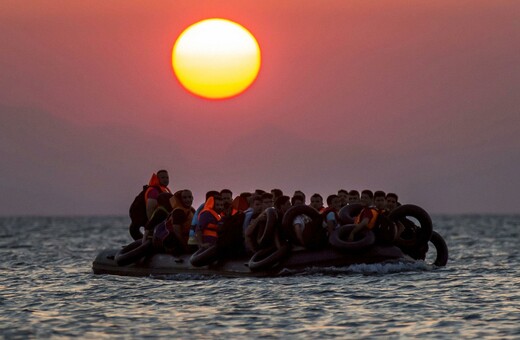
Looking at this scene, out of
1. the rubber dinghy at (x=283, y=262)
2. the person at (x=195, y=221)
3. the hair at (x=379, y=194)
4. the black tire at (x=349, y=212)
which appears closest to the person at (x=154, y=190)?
the rubber dinghy at (x=283, y=262)

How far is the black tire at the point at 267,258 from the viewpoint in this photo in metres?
25.2

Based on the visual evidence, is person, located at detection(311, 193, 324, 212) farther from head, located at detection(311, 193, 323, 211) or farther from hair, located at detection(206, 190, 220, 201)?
hair, located at detection(206, 190, 220, 201)

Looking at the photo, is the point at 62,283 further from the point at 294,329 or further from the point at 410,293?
the point at 294,329

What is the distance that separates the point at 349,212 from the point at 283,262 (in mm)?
1904

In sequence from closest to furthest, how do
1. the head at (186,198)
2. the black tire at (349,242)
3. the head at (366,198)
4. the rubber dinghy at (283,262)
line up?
the black tire at (349,242) → the rubber dinghy at (283,262) → the head at (366,198) → the head at (186,198)

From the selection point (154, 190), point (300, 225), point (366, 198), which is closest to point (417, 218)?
point (366, 198)

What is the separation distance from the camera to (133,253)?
1117 inches

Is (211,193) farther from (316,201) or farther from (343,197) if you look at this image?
(343,197)

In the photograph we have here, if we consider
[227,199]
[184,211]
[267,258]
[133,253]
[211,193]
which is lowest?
[267,258]

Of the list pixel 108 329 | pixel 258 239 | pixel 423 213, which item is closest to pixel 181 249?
pixel 258 239

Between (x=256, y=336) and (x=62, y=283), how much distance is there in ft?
37.9

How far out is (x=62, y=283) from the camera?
28.2 metres

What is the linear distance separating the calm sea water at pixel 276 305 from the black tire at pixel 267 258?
34cm

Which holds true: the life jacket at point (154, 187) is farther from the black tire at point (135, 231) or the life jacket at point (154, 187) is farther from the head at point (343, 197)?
the head at point (343, 197)
